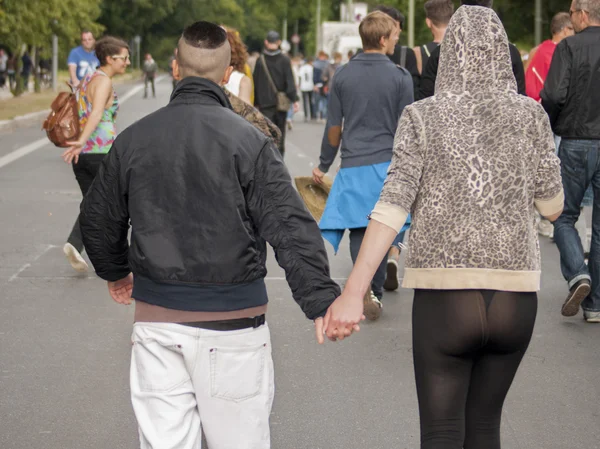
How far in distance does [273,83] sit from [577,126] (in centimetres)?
761

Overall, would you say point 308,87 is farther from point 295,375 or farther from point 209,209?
point 209,209

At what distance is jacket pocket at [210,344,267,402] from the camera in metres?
3.26

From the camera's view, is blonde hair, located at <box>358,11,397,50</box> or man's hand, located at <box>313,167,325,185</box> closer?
blonde hair, located at <box>358,11,397,50</box>

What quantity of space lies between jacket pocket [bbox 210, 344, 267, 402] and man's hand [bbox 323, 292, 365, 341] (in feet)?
0.78

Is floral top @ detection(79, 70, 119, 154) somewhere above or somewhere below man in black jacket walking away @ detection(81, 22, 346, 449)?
below

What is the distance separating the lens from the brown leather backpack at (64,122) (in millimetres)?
7969

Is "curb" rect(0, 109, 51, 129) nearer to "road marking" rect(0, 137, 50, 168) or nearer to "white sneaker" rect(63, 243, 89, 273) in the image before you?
"road marking" rect(0, 137, 50, 168)

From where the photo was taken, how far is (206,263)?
3230 millimetres

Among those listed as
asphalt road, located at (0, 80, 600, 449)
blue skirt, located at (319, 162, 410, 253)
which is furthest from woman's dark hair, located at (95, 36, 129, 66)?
blue skirt, located at (319, 162, 410, 253)

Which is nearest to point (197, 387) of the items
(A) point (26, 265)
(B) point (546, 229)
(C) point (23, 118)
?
(A) point (26, 265)

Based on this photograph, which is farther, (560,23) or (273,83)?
(273,83)

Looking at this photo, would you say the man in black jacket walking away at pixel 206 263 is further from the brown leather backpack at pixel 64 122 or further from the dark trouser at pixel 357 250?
→ the brown leather backpack at pixel 64 122

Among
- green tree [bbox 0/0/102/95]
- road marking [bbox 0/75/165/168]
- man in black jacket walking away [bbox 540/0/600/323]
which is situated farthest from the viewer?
green tree [bbox 0/0/102/95]

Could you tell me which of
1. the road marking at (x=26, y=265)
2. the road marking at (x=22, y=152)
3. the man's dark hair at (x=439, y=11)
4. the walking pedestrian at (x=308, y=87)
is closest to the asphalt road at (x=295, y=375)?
the road marking at (x=26, y=265)
